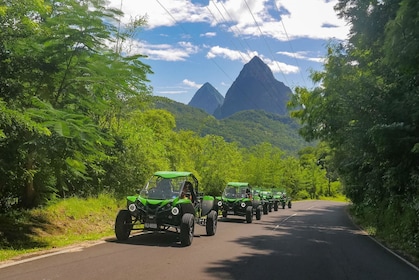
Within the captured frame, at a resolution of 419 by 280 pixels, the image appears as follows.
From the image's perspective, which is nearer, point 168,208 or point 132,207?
point 168,208

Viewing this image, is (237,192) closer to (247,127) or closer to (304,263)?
(304,263)

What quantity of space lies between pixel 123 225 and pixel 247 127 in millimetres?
133048

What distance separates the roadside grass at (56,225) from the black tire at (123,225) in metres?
0.91

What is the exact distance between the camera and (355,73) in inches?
899

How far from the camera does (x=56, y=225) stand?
14008 mm

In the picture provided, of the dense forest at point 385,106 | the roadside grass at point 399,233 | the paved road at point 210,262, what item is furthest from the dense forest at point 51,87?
the roadside grass at point 399,233

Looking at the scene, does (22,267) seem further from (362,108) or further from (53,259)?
(362,108)

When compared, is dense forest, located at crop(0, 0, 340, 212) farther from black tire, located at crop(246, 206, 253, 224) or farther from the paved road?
black tire, located at crop(246, 206, 253, 224)

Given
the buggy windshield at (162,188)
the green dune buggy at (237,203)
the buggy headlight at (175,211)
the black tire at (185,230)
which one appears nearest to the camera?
the black tire at (185,230)

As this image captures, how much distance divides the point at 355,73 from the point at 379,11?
38.2ft

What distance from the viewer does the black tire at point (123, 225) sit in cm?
1177

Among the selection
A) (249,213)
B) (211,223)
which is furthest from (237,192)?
(211,223)

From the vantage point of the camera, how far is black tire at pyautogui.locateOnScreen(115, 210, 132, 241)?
1177cm

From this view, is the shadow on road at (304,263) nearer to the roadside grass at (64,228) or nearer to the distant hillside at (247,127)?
the roadside grass at (64,228)
